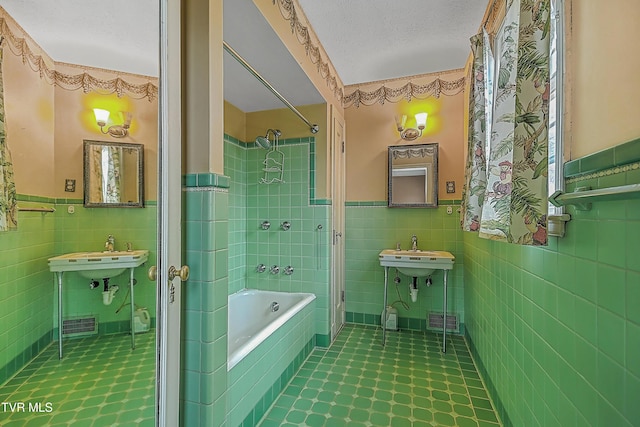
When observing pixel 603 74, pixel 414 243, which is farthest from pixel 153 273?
pixel 414 243

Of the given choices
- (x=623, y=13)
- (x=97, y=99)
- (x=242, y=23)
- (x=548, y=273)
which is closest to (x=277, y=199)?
(x=242, y=23)

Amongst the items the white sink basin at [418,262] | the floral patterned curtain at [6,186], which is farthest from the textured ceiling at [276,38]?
the white sink basin at [418,262]

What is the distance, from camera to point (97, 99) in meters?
0.83

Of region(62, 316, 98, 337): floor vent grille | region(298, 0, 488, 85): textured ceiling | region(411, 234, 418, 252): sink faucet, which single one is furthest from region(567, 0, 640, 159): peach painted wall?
region(411, 234, 418, 252): sink faucet

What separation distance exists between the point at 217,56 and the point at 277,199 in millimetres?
1693

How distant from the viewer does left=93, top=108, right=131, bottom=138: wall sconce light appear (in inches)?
32.7

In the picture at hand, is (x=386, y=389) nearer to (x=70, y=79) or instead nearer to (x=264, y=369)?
(x=264, y=369)

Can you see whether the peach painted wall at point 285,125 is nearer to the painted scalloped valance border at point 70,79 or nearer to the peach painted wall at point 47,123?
the painted scalloped valance border at point 70,79

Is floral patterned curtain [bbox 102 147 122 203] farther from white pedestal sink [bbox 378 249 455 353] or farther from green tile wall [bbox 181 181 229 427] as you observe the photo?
white pedestal sink [bbox 378 249 455 353]

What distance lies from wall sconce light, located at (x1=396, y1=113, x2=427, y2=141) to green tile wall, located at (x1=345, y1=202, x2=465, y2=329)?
743mm

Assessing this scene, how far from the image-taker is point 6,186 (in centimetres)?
61

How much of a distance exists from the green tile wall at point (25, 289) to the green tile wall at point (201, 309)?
Answer: 467 millimetres

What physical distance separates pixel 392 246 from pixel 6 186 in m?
2.79

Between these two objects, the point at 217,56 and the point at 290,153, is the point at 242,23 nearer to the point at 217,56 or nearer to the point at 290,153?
the point at 217,56
